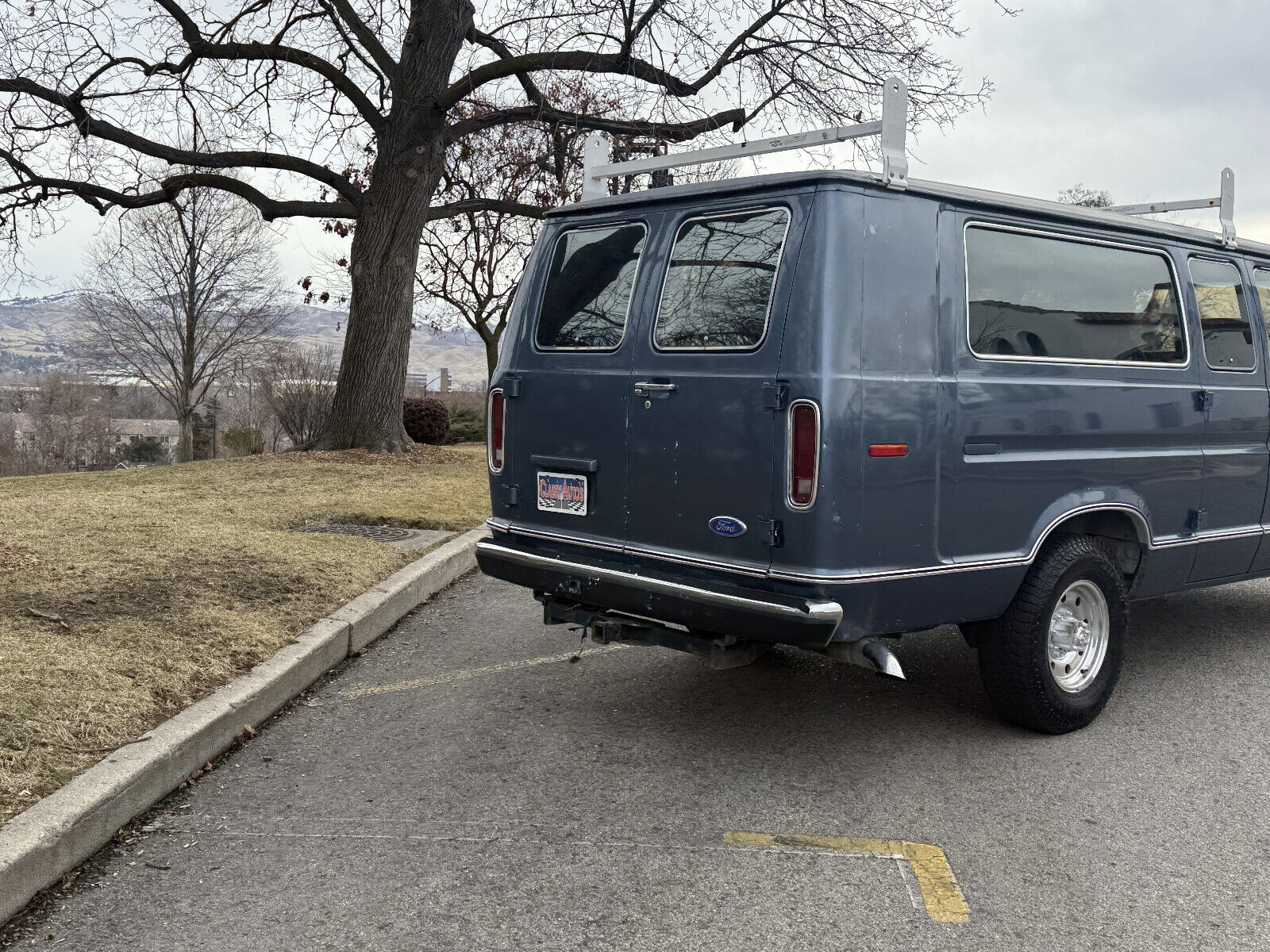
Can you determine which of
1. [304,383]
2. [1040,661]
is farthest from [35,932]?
[304,383]

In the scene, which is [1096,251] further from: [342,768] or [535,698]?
[342,768]

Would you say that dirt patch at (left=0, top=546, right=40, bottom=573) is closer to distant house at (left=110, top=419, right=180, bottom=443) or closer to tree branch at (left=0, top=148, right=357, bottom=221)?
tree branch at (left=0, top=148, right=357, bottom=221)

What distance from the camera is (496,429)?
203 inches

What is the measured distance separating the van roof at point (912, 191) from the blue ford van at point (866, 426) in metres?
0.01

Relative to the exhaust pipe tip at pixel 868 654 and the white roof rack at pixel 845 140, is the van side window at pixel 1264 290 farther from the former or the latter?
the exhaust pipe tip at pixel 868 654

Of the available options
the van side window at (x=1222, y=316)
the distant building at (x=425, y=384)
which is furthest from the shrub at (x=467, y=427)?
the van side window at (x=1222, y=316)

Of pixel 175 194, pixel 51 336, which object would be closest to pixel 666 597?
pixel 175 194

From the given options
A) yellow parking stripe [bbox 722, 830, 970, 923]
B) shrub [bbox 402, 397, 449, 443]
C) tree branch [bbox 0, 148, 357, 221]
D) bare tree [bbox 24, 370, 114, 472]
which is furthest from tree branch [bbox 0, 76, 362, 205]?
bare tree [bbox 24, 370, 114, 472]

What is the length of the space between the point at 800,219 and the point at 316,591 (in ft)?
13.0

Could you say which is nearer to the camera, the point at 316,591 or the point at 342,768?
the point at 342,768

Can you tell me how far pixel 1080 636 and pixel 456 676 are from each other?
119 inches

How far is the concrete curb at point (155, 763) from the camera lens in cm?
324

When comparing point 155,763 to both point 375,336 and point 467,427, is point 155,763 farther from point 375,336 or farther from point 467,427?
point 467,427

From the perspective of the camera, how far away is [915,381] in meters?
4.05
